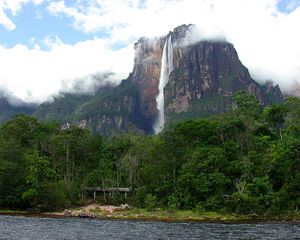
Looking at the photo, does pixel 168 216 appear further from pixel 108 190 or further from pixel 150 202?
pixel 108 190

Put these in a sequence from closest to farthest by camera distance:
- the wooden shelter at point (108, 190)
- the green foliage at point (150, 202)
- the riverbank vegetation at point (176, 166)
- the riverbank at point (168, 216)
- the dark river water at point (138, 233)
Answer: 1. the dark river water at point (138, 233)
2. the riverbank at point (168, 216)
3. the riverbank vegetation at point (176, 166)
4. the green foliage at point (150, 202)
5. the wooden shelter at point (108, 190)

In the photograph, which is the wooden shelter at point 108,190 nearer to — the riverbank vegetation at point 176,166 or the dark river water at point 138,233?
the riverbank vegetation at point 176,166

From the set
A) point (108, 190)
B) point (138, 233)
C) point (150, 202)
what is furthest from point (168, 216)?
point (108, 190)

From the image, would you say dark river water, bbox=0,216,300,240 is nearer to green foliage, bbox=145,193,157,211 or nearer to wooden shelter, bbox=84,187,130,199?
green foliage, bbox=145,193,157,211

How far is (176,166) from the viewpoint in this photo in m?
76.1

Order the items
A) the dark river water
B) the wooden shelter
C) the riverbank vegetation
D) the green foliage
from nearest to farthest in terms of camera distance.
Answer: the dark river water < the riverbank vegetation < the green foliage < the wooden shelter

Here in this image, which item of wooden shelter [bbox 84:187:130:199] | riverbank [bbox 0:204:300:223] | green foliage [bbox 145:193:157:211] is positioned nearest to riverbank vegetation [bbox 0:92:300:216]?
green foliage [bbox 145:193:157:211]

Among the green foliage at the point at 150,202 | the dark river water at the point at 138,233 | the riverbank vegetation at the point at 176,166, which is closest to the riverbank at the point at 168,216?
the green foliage at the point at 150,202

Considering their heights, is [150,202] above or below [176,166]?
below

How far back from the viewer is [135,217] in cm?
6456

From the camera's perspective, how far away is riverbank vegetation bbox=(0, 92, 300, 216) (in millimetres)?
68625

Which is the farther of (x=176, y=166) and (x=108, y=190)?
(x=108, y=190)

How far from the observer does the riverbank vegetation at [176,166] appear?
68625mm

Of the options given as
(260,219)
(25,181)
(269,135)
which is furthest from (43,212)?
(269,135)
